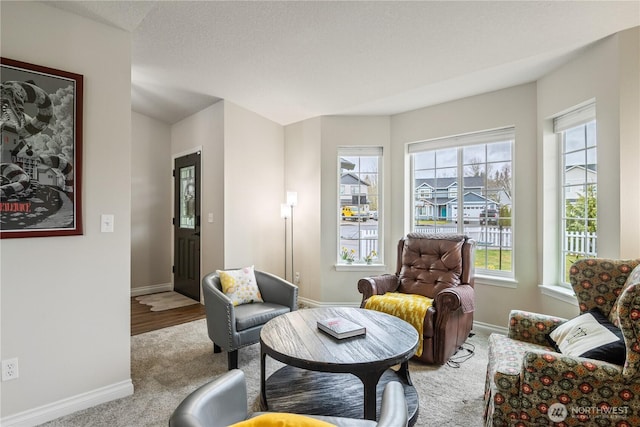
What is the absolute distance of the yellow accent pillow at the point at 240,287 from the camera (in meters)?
2.99

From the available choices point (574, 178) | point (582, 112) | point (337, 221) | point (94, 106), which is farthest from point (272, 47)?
point (574, 178)

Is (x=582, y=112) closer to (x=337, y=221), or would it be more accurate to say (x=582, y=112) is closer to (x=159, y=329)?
(x=337, y=221)

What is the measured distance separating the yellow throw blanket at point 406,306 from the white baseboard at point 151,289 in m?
3.68

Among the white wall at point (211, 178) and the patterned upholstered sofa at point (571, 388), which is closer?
the patterned upholstered sofa at point (571, 388)

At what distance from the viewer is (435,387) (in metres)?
2.38

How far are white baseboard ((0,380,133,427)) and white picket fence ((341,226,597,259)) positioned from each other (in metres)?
2.88

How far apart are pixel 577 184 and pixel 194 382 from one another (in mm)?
3651

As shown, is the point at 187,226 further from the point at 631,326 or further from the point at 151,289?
the point at 631,326

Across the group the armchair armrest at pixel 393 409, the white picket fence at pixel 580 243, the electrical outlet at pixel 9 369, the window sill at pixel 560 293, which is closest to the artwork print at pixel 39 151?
the electrical outlet at pixel 9 369

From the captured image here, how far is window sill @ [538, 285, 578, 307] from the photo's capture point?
2.75 metres

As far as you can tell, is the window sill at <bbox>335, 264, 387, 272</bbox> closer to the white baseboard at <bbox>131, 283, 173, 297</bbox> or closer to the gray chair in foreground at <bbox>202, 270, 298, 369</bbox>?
the gray chair in foreground at <bbox>202, 270, 298, 369</bbox>

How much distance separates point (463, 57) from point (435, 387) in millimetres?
2643

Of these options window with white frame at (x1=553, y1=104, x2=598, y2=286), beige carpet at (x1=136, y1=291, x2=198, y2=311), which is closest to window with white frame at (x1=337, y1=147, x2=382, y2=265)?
window with white frame at (x1=553, y1=104, x2=598, y2=286)

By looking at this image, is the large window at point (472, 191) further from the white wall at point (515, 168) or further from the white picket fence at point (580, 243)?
the white picket fence at point (580, 243)
